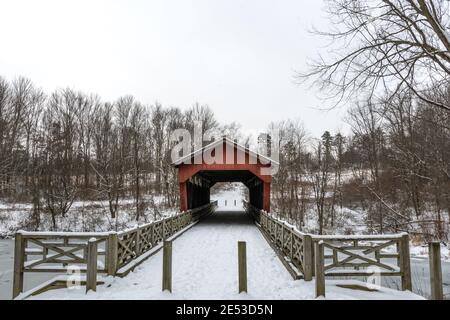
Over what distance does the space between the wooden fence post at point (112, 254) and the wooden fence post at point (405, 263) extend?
5226 millimetres

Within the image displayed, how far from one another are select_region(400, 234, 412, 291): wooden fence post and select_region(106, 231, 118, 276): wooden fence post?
206 inches

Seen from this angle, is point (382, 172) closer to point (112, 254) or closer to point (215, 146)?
point (215, 146)

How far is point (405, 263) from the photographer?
16.0 ft

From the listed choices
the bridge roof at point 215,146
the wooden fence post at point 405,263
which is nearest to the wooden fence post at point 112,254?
the wooden fence post at point 405,263

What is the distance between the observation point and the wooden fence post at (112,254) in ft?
17.8

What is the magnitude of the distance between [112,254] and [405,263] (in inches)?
209

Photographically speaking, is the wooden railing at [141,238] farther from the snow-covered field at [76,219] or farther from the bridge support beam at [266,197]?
the snow-covered field at [76,219]

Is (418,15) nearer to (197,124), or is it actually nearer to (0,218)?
(0,218)

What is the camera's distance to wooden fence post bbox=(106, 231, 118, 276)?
5438 mm

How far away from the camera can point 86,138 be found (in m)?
26.5

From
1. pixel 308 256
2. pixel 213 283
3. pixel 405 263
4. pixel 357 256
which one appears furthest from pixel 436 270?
pixel 213 283
